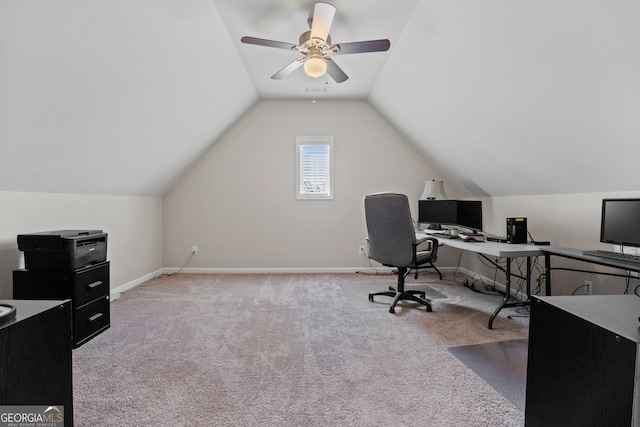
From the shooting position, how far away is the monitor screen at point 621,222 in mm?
2121

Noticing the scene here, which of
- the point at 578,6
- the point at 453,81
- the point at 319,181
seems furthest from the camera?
the point at 319,181

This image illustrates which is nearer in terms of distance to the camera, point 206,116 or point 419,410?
point 419,410

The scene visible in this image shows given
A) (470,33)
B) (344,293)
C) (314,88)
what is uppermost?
(314,88)

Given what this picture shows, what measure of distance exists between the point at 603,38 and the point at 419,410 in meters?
2.17

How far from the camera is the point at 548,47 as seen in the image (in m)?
1.92

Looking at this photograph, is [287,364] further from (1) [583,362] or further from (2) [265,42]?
(2) [265,42]

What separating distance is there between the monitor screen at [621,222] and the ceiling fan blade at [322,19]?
245cm

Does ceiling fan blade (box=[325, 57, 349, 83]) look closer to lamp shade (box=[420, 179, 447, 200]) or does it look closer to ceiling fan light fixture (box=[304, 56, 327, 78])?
ceiling fan light fixture (box=[304, 56, 327, 78])

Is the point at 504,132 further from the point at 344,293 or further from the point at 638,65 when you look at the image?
the point at 344,293

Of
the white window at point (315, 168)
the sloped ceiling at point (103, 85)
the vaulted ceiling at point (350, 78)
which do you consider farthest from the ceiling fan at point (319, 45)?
the white window at point (315, 168)

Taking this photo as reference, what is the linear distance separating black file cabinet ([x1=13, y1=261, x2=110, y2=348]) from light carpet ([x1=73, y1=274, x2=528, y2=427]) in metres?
0.12

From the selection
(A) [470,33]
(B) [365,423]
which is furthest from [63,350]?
(A) [470,33]

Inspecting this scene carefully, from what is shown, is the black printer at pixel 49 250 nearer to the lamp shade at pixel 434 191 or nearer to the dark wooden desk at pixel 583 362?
the dark wooden desk at pixel 583 362

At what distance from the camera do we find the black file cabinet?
87.4 inches
